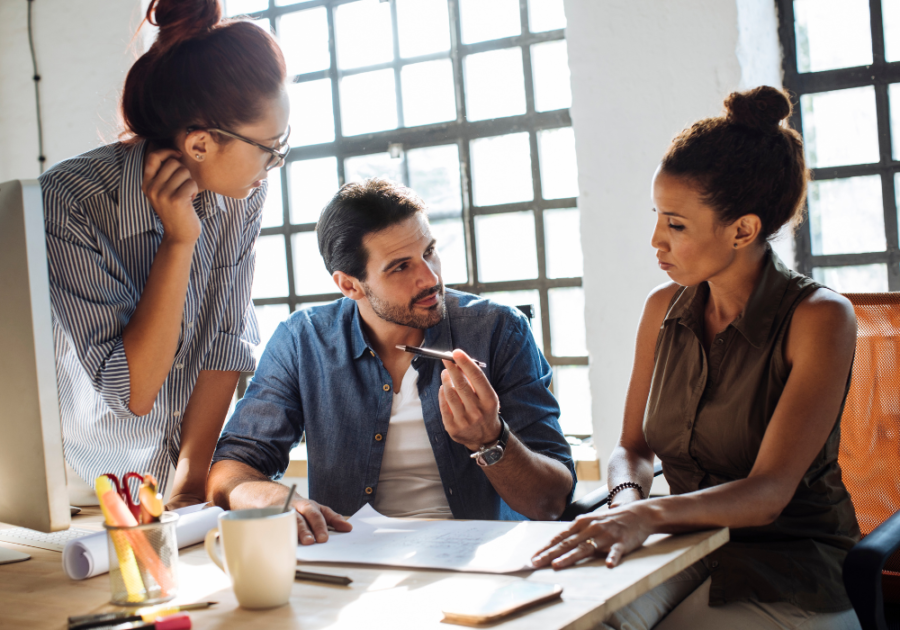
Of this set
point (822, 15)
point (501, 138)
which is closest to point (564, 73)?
point (501, 138)

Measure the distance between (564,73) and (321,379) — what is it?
5.84 ft

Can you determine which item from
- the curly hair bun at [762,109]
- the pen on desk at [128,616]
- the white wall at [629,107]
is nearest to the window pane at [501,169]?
the white wall at [629,107]

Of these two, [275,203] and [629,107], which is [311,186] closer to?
[275,203]

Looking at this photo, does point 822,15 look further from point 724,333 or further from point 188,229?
point 188,229

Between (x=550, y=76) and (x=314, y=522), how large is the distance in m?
2.31

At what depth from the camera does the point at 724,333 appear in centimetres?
149

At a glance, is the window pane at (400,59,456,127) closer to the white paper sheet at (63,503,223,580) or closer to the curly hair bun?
the curly hair bun

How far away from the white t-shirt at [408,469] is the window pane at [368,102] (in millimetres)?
1909

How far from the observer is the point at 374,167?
339 centimetres

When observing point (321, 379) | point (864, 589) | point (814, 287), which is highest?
point (814, 287)

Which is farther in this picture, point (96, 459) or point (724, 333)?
point (96, 459)

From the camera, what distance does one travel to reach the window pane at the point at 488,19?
308 centimetres

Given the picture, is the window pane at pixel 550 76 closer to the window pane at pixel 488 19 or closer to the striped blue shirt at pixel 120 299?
the window pane at pixel 488 19

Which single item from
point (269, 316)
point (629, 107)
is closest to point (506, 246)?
point (629, 107)
